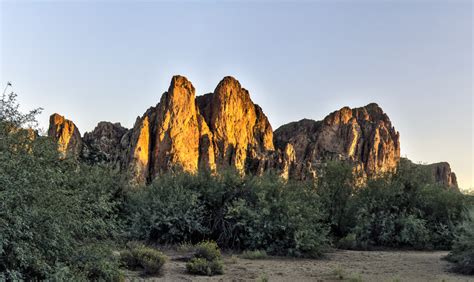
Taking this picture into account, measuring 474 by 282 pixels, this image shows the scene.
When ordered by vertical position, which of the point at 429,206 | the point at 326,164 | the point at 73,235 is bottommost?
the point at 73,235

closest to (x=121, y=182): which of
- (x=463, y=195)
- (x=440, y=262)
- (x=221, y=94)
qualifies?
(x=440, y=262)

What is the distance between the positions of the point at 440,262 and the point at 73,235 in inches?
469

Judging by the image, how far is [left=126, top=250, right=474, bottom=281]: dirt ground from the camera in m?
11.7

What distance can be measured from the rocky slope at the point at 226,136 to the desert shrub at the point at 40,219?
201 ft

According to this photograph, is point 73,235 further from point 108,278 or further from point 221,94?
point 221,94

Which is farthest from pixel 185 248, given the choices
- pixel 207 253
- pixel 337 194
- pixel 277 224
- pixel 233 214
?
pixel 337 194

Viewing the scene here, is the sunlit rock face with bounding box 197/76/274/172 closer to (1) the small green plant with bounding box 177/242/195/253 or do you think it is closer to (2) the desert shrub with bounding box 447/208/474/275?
(1) the small green plant with bounding box 177/242/195/253

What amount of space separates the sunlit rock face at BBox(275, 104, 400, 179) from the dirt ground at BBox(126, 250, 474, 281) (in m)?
94.5

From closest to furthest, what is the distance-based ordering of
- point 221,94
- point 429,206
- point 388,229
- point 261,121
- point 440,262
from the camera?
point 440,262 < point 388,229 < point 429,206 < point 221,94 < point 261,121

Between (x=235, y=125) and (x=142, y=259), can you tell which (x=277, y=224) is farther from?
(x=235, y=125)

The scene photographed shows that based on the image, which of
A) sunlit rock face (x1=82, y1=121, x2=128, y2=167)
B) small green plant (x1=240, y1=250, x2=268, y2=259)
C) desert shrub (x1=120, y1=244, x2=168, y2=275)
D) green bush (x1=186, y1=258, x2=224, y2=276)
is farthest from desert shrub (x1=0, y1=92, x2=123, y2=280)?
sunlit rock face (x1=82, y1=121, x2=128, y2=167)

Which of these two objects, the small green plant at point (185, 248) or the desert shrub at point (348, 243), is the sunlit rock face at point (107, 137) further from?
the small green plant at point (185, 248)

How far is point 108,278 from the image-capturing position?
8.63m

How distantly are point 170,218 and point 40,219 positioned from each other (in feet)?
32.6
